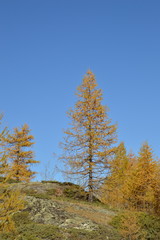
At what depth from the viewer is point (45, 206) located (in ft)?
47.7

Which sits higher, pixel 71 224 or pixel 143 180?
pixel 143 180

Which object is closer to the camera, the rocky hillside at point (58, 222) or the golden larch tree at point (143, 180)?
the rocky hillside at point (58, 222)

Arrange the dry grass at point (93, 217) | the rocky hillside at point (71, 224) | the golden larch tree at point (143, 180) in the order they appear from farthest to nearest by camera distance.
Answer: the golden larch tree at point (143, 180) → the dry grass at point (93, 217) → the rocky hillside at point (71, 224)

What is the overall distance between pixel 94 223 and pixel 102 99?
43.9 ft

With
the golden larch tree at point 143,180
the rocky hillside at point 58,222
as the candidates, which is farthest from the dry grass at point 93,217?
the golden larch tree at point 143,180

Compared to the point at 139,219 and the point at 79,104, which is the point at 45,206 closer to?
the point at 139,219

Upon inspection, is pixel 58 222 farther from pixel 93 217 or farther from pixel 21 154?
pixel 21 154

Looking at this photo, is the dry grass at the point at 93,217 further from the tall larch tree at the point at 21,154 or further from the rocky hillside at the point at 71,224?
the tall larch tree at the point at 21,154

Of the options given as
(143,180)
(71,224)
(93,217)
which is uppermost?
(143,180)

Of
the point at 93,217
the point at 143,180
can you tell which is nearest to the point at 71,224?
the point at 93,217

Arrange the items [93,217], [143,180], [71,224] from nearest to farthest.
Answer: [71,224]
[93,217]
[143,180]

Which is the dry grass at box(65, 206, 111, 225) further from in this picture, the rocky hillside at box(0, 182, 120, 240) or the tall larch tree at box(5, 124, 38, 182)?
the tall larch tree at box(5, 124, 38, 182)

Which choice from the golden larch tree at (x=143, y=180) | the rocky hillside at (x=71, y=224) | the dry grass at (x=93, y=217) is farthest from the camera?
the golden larch tree at (x=143, y=180)

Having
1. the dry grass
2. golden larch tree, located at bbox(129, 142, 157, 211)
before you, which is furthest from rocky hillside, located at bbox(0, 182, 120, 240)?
golden larch tree, located at bbox(129, 142, 157, 211)
